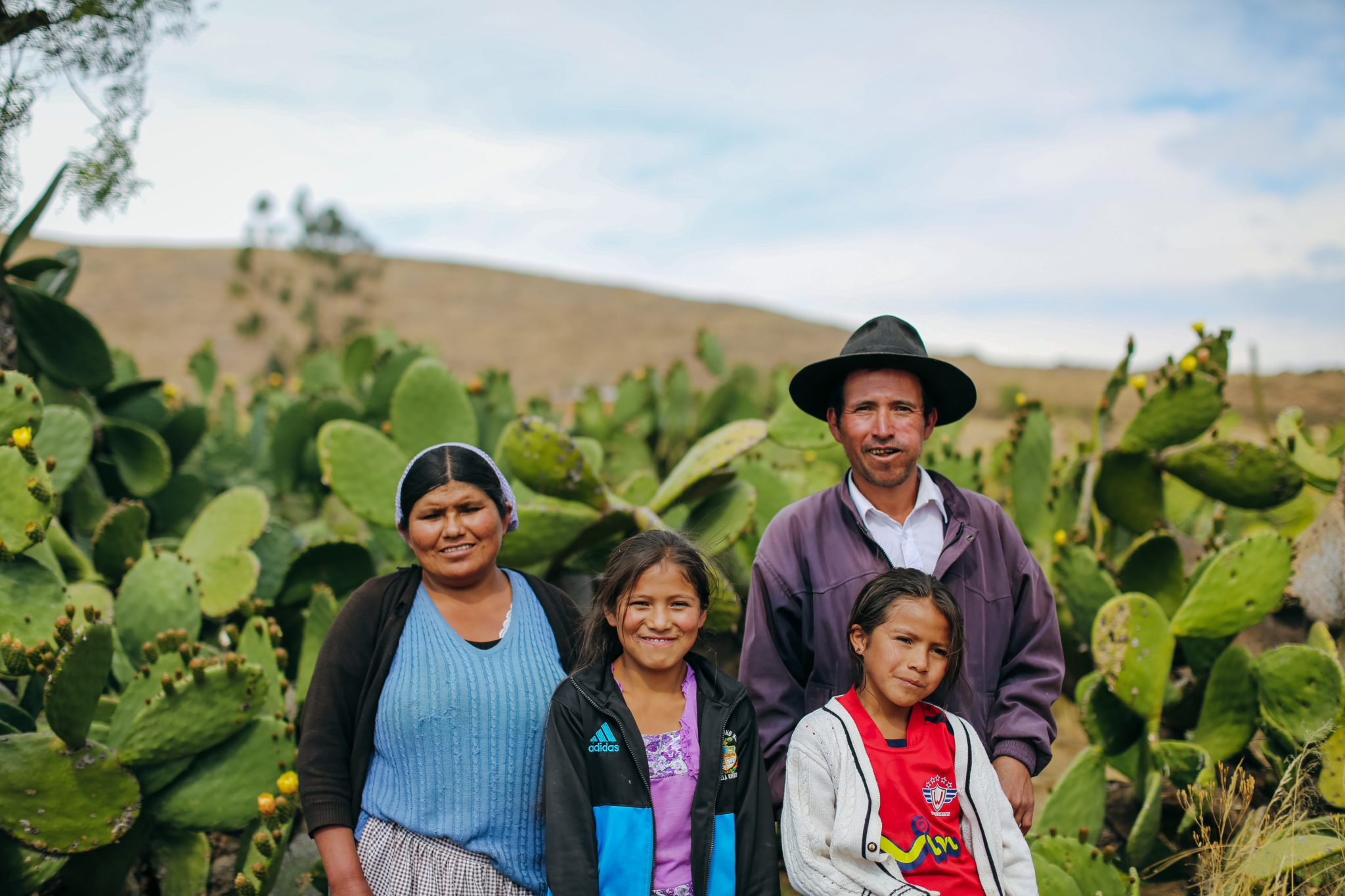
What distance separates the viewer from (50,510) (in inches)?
105

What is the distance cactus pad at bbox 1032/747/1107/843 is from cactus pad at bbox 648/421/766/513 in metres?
1.42

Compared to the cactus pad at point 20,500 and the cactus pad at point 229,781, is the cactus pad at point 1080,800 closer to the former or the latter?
the cactus pad at point 229,781

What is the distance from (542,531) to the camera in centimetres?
302

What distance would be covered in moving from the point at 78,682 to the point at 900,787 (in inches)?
74.1

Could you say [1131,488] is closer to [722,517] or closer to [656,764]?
[722,517]

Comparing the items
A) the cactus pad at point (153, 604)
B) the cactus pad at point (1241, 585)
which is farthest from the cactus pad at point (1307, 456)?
the cactus pad at point (153, 604)

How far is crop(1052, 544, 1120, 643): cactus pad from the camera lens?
3375 mm

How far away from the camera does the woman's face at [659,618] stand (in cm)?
179

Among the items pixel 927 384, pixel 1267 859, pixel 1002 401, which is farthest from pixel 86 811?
pixel 1002 401

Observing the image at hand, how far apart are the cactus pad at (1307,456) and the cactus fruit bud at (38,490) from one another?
176 inches

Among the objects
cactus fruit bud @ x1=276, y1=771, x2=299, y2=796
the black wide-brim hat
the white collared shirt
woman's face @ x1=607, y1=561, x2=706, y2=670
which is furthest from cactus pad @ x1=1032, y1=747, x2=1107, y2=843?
cactus fruit bud @ x1=276, y1=771, x2=299, y2=796

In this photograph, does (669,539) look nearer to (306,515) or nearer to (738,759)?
(738,759)

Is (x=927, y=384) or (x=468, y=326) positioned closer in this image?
(x=927, y=384)

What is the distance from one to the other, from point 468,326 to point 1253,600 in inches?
2033
